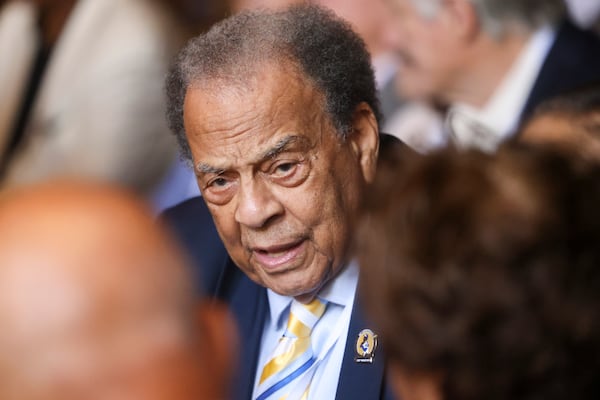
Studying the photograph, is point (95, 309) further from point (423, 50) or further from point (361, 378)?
point (423, 50)

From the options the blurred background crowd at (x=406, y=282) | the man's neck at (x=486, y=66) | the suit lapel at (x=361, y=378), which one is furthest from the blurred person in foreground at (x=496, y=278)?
the man's neck at (x=486, y=66)

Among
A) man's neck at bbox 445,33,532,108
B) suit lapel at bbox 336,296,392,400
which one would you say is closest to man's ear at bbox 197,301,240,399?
suit lapel at bbox 336,296,392,400

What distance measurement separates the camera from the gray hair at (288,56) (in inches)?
80.7

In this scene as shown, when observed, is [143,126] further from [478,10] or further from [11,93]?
[478,10]

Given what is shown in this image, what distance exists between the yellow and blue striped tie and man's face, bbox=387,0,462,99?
3.49 feet

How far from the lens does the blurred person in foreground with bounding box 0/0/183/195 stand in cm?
318

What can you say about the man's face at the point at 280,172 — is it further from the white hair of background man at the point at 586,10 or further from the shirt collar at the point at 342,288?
the white hair of background man at the point at 586,10

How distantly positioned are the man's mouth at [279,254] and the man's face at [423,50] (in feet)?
3.46

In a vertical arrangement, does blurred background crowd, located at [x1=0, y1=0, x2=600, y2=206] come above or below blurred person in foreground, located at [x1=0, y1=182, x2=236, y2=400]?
above

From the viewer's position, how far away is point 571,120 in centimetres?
163

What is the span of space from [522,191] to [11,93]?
2.71 metres

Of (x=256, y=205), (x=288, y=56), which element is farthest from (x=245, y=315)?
(x=288, y=56)

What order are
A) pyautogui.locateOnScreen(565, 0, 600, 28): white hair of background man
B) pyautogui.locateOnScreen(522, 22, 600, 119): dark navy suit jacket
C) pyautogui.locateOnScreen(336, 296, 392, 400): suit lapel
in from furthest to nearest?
1. pyautogui.locateOnScreen(565, 0, 600, 28): white hair of background man
2. pyautogui.locateOnScreen(522, 22, 600, 119): dark navy suit jacket
3. pyautogui.locateOnScreen(336, 296, 392, 400): suit lapel

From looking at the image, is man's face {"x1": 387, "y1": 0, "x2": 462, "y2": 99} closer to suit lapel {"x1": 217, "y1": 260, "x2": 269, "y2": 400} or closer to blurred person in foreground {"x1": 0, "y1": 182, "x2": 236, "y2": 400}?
suit lapel {"x1": 217, "y1": 260, "x2": 269, "y2": 400}
